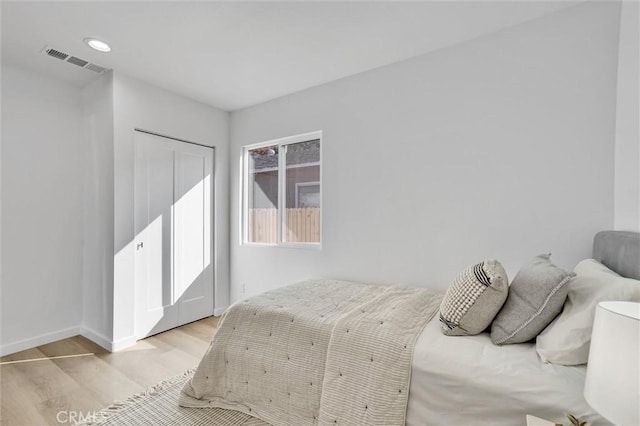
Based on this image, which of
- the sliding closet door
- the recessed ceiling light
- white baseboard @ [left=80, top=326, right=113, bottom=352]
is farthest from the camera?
the sliding closet door

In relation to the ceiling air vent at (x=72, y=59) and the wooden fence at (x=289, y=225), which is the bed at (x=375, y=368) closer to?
the wooden fence at (x=289, y=225)

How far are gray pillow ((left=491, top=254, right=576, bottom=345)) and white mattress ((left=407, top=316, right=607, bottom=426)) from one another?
6 centimetres

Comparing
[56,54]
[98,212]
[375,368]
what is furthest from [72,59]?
[375,368]

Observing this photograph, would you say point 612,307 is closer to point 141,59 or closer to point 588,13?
point 588,13

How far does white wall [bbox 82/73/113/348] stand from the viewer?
2744 mm

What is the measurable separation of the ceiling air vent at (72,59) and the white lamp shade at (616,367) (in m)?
3.51

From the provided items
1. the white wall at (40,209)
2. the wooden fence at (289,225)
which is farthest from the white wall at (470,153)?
the white wall at (40,209)

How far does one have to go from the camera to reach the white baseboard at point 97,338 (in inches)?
106

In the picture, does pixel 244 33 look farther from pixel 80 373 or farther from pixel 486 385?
pixel 80 373

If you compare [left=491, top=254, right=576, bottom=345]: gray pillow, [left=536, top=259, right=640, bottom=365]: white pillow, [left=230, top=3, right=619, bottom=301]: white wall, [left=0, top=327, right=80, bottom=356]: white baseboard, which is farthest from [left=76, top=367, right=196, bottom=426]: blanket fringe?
[left=536, top=259, right=640, bottom=365]: white pillow

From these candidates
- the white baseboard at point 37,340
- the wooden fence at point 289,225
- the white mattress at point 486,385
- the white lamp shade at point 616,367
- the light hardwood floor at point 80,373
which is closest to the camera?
the white lamp shade at point 616,367

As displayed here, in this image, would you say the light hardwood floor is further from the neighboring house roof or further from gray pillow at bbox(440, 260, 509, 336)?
gray pillow at bbox(440, 260, 509, 336)

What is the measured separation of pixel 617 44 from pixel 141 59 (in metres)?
3.27

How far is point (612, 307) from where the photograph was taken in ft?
2.60
